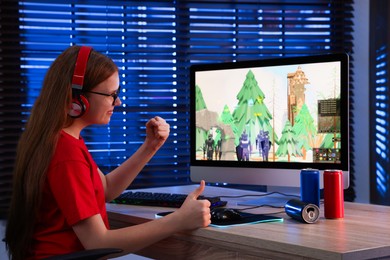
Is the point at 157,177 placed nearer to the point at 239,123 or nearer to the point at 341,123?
the point at 239,123

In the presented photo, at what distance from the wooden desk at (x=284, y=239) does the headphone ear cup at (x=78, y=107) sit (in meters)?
0.41

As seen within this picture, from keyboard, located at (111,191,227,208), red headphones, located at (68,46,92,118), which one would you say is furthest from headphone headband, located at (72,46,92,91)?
keyboard, located at (111,191,227,208)

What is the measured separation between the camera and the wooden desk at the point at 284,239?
1498 mm

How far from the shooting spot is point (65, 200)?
5.35 feet

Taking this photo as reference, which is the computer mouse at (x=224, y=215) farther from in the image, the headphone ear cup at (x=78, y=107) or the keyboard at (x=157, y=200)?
the headphone ear cup at (x=78, y=107)

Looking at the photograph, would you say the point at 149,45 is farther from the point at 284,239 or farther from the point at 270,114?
the point at 284,239

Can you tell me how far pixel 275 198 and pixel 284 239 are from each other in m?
0.83

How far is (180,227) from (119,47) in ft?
5.51

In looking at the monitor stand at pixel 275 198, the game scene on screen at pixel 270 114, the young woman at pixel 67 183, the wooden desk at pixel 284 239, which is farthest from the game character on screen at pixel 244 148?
the young woman at pixel 67 183

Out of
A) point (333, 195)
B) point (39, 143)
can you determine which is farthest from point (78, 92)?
point (333, 195)

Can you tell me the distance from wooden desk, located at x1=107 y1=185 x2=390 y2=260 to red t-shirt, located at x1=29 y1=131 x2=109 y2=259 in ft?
1.04

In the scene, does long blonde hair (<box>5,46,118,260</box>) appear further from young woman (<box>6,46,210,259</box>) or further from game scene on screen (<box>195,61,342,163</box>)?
game scene on screen (<box>195,61,342,163</box>)

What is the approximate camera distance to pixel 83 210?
63.9 inches

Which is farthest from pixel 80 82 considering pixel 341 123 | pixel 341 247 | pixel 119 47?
pixel 119 47
